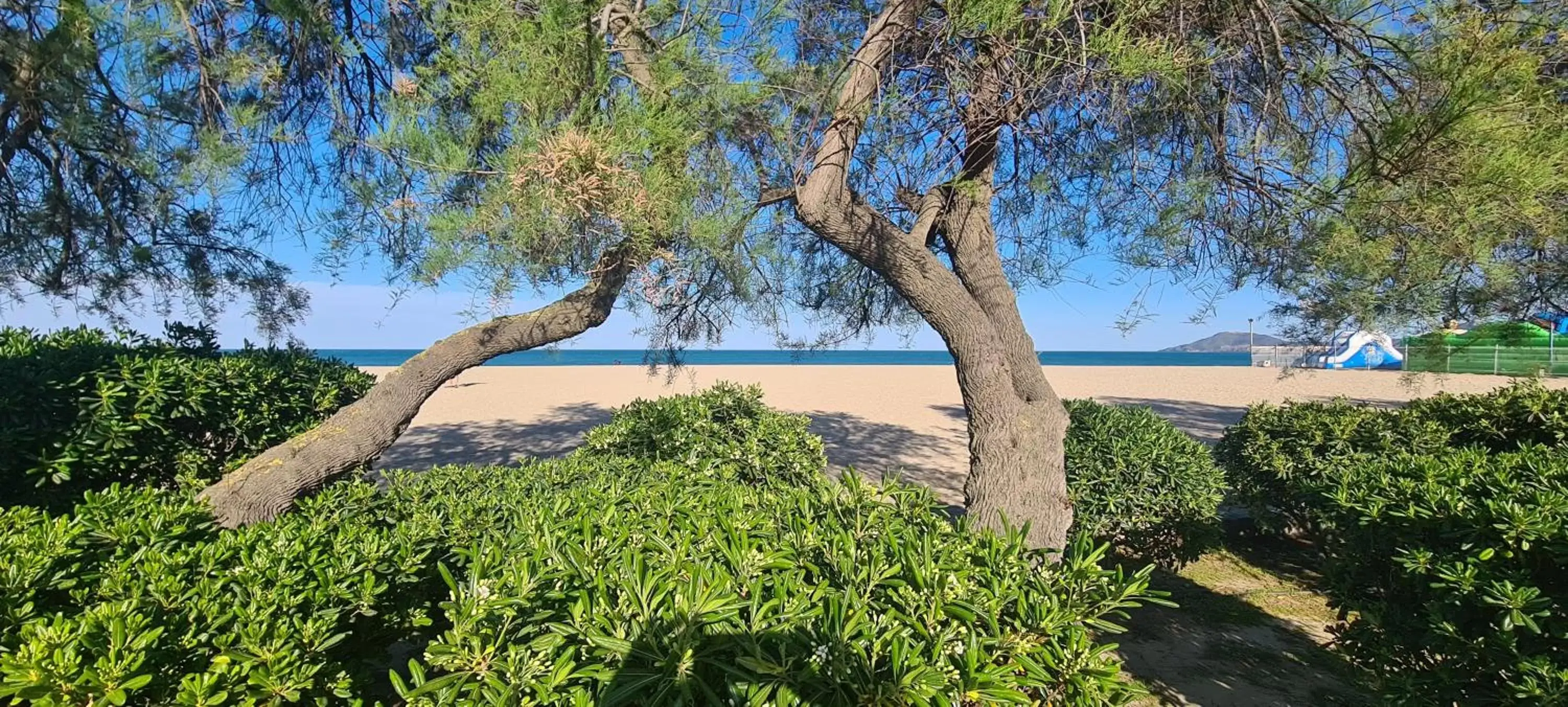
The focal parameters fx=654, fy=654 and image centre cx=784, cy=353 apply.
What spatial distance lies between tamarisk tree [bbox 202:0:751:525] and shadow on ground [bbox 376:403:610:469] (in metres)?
3.67

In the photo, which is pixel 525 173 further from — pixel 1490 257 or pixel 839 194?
pixel 1490 257

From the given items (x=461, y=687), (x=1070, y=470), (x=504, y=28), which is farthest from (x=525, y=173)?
(x=1070, y=470)

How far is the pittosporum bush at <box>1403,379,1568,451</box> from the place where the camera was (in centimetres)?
399

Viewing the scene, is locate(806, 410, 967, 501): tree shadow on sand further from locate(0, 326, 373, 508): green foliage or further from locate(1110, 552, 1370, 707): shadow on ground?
locate(0, 326, 373, 508): green foliage

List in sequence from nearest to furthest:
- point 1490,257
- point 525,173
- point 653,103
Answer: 1. point 525,173
2. point 653,103
3. point 1490,257

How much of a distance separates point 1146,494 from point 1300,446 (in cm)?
160

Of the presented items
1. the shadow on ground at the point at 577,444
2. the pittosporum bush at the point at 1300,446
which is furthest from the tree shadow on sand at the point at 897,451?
the pittosporum bush at the point at 1300,446

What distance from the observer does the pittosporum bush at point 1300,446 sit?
4312 mm

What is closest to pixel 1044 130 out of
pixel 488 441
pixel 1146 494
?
pixel 1146 494

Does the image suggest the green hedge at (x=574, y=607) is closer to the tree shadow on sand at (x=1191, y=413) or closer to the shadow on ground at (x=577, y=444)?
the shadow on ground at (x=577, y=444)

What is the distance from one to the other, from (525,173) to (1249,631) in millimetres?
4341

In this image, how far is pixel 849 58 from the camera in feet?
9.78

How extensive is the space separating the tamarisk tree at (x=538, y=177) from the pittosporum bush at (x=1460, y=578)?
2.86 metres

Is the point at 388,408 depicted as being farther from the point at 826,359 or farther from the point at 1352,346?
the point at 826,359
